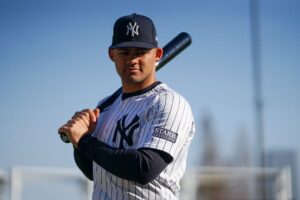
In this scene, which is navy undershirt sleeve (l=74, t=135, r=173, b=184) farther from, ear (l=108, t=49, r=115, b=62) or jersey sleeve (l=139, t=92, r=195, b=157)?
ear (l=108, t=49, r=115, b=62)

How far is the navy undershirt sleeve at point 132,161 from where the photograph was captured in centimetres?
274

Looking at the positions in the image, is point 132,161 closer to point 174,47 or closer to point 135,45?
point 135,45

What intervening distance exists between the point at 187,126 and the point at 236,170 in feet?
26.0

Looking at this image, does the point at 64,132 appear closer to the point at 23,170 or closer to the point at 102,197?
the point at 102,197

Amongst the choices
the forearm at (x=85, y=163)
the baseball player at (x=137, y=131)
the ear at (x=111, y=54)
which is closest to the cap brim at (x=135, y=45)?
the baseball player at (x=137, y=131)

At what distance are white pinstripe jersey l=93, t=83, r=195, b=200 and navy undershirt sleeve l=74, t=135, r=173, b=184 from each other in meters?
0.04

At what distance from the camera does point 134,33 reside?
117 inches

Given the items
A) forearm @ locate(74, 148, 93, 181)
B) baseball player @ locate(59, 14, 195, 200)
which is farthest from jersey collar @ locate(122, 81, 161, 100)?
forearm @ locate(74, 148, 93, 181)

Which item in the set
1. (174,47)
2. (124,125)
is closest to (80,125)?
(124,125)

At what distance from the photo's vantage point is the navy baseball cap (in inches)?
116

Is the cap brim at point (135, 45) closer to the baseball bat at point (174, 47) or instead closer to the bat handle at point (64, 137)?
the bat handle at point (64, 137)

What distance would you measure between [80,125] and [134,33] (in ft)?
1.43

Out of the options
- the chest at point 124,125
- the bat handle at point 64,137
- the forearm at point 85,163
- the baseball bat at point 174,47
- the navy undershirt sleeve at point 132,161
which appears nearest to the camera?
the navy undershirt sleeve at point 132,161

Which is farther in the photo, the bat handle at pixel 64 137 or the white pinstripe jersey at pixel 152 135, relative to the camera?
the bat handle at pixel 64 137
